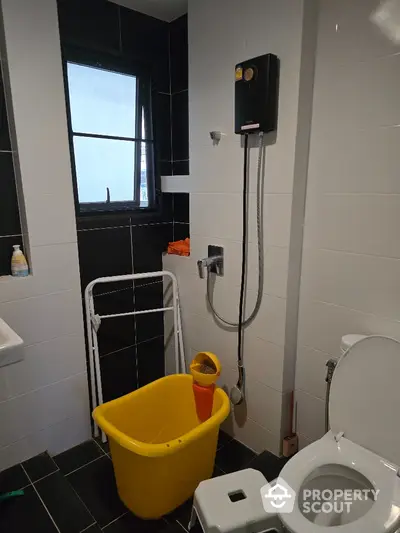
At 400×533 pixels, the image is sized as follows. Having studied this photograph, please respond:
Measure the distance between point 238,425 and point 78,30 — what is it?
7.36 ft

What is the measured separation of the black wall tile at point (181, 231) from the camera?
2.20 m

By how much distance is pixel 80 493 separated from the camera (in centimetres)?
161

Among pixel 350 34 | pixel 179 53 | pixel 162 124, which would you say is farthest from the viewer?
pixel 162 124

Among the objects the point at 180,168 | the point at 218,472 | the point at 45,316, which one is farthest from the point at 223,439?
the point at 180,168

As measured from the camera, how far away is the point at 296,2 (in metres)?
1.31

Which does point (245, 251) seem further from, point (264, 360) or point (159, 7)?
point (159, 7)

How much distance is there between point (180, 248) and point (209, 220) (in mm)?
329

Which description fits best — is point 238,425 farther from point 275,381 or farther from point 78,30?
point 78,30

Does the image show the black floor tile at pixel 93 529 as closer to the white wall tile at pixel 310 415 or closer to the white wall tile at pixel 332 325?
the white wall tile at pixel 310 415

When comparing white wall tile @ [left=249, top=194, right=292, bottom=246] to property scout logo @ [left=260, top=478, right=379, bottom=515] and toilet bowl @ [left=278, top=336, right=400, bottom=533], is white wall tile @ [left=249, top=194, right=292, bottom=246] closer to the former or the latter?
toilet bowl @ [left=278, top=336, right=400, bottom=533]

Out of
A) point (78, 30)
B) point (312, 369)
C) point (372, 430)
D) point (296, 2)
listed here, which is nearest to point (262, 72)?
point (296, 2)

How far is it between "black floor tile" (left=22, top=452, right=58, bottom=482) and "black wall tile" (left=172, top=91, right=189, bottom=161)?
184 cm

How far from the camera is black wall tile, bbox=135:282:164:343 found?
2141 millimetres

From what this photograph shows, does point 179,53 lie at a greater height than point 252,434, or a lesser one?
greater
